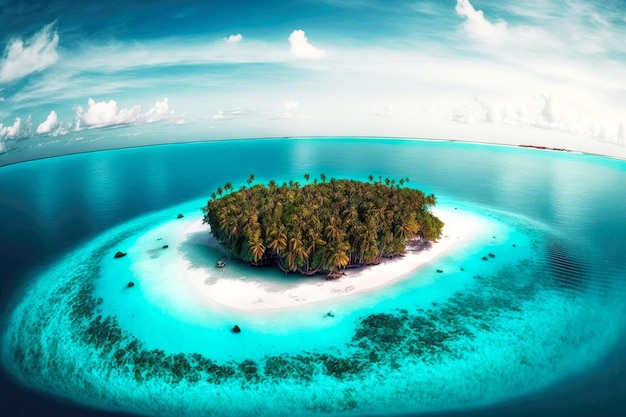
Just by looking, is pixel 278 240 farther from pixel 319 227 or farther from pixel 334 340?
pixel 334 340

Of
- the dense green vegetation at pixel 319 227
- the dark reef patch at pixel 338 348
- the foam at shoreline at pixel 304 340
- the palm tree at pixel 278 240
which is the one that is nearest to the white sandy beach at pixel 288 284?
the foam at shoreline at pixel 304 340

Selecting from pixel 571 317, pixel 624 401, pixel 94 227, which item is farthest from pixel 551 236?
pixel 94 227

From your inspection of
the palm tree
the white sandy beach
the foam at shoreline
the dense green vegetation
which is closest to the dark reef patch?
the foam at shoreline

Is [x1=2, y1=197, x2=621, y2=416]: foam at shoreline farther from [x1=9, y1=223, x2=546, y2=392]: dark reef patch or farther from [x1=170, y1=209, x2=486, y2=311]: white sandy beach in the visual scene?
[x1=170, y1=209, x2=486, y2=311]: white sandy beach

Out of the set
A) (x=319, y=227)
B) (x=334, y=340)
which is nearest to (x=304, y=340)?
(x=334, y=340)

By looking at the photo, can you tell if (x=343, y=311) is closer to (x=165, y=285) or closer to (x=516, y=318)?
(x=516, y=318)

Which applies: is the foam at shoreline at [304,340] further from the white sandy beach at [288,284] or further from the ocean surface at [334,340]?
the white sandy beach at [288,284]
